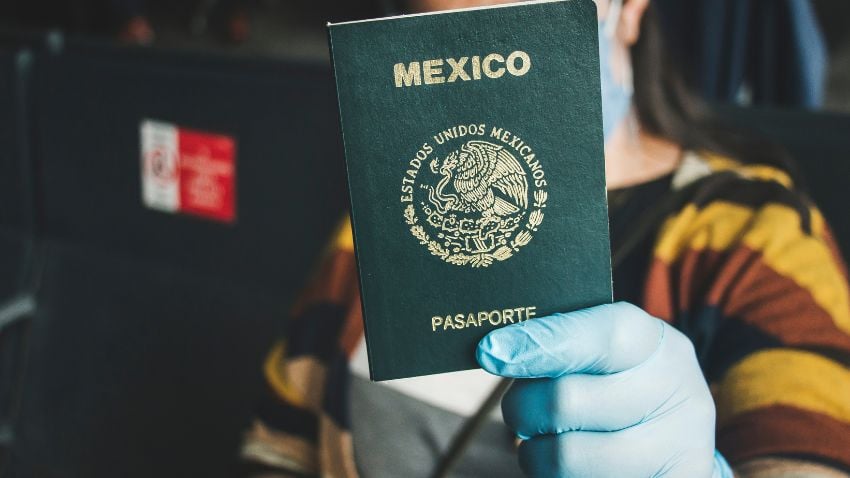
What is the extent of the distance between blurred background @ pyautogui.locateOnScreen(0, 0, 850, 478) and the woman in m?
0.45

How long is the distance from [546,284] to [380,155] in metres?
0.14

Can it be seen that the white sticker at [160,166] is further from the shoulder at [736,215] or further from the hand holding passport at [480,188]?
the hand holding passport at [480,188]

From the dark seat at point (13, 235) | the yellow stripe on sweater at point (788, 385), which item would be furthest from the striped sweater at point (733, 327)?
the dark seat at point (13, 235)

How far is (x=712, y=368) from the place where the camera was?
0.79m

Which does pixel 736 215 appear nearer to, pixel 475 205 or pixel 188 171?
pixel 475 205

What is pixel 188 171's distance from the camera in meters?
1.63

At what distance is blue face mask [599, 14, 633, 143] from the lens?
0.94 m

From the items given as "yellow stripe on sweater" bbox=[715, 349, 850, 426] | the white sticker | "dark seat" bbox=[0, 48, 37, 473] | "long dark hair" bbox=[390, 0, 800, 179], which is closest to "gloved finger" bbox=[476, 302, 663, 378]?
"yellow stripe on sweater" bbox=[715, 349, 850, 426]

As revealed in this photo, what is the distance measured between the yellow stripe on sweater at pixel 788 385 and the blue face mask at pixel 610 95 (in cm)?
34

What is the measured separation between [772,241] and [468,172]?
0.43m

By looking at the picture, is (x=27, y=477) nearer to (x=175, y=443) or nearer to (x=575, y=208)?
(x=175, y=443)

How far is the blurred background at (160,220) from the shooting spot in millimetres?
1508

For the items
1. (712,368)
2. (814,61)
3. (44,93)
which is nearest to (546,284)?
(712,368)

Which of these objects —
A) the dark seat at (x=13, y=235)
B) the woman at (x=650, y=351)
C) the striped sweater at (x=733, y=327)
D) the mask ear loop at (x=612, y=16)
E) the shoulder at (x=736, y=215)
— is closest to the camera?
the woman at (x=650, y=351)
